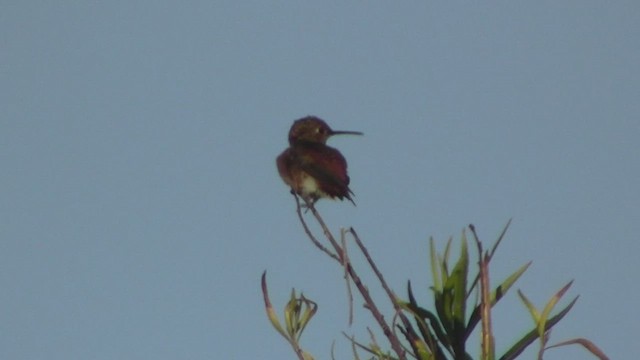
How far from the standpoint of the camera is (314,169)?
5.97 metres

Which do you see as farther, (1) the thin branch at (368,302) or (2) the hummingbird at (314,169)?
(2) the hummingbird at (314,169)

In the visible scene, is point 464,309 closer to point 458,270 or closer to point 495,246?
point 458,270

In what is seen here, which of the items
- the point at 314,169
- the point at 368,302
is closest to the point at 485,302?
the point at 368,302

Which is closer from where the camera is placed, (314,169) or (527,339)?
(527,339)

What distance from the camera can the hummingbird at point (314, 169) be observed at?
229 inches

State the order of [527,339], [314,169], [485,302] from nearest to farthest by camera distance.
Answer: [485,302], [527,339], [314,169]

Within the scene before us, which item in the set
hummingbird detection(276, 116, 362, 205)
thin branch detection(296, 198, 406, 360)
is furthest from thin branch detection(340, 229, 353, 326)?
hummingbird detection(276, 116, 362, 205)

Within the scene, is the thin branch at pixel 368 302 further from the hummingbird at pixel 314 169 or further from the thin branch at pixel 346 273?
the hummingbird at pixel 314 169

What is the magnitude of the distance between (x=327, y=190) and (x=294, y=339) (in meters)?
3.06

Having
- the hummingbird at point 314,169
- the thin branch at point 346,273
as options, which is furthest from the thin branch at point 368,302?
the hummingbird at point 314,169

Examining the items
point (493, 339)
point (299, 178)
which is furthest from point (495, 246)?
point (299, 178)

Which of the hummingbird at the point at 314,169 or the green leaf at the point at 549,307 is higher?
the hummingbird at the point at 314,169

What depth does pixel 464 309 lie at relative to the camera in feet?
10.3

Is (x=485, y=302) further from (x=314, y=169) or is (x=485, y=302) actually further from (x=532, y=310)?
(x=314, y=169)
